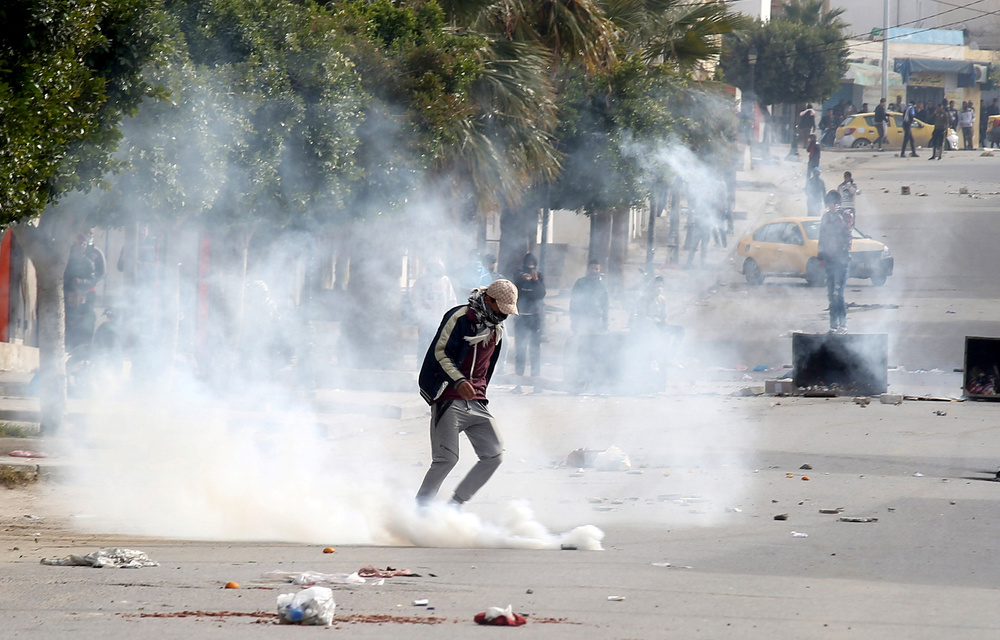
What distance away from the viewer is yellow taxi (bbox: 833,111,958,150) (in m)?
45.7

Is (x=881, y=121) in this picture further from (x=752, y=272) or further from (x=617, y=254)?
(x=617, y=254)

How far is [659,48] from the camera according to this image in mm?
18344

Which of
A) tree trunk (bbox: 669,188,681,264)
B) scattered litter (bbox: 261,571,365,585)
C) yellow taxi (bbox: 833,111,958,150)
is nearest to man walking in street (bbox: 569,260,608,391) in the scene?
tree trunk (bbox: 669,188,681,264)

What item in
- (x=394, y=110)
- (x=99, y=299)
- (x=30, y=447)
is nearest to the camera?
(x=30, y=447)

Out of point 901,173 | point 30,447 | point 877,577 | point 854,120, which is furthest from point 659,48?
point 854,120

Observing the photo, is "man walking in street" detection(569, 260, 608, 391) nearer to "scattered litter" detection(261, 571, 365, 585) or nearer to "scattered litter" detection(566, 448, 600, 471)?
"scattered litter" detection(566, 448, 600, 471)

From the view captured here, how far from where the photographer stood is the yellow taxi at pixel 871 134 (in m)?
45.7

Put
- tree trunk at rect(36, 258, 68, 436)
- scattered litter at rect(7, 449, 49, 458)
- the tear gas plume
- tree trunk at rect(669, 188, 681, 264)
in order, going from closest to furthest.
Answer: the tear gas plume
scattered litter at rect(7, 449, 49, 458)
tree trunk at rect(36, 258, 68, 436)
tree trunk at rect(669, 188, 681, 264)

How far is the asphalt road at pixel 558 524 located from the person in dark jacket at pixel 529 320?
123 centimetres

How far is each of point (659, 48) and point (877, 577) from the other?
530 inches

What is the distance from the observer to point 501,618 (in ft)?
15.5

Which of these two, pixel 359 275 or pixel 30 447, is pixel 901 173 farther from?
pixel 30 447

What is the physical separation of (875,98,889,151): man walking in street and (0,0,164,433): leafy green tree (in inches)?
1492

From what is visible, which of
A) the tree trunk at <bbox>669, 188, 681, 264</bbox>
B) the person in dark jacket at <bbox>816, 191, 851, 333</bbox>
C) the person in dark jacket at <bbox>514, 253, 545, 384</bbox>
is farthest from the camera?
the tree trunk at <bbox>669, 188, 681, 264</bbox>
